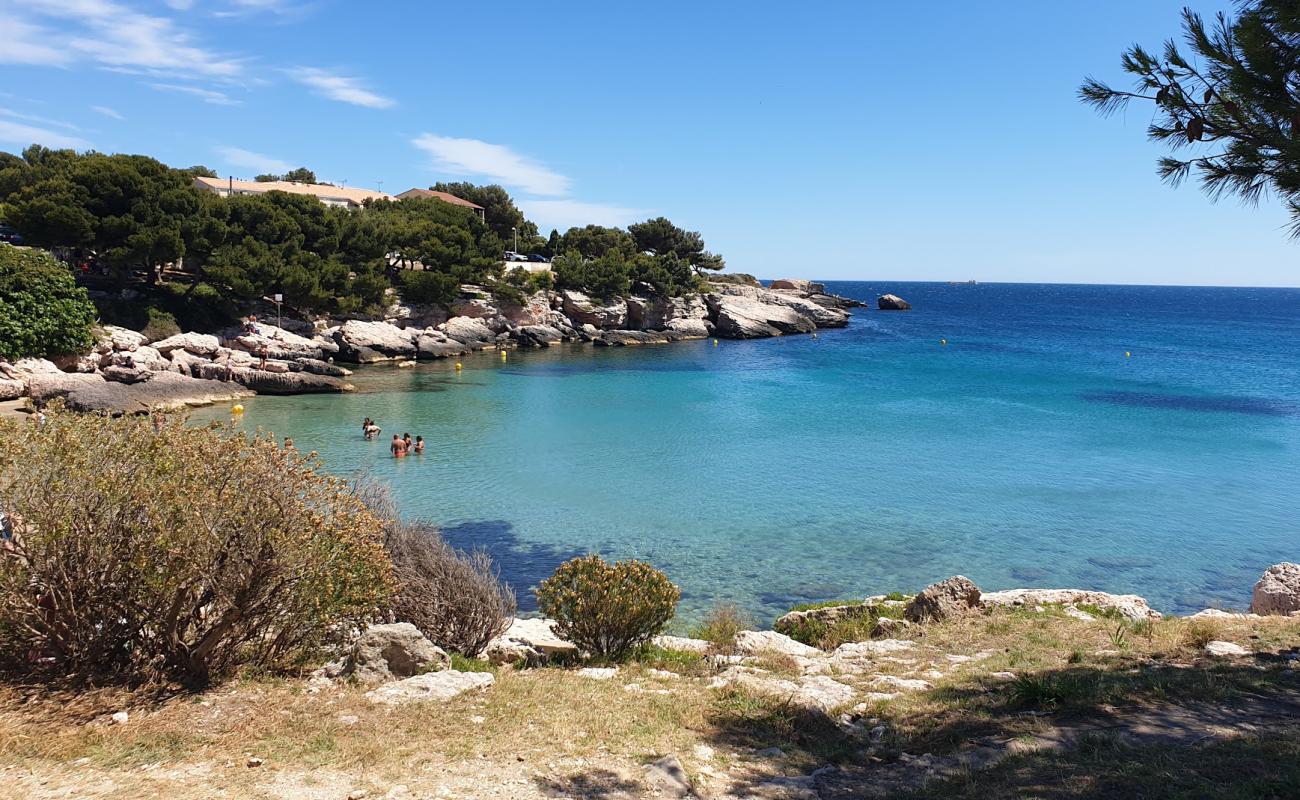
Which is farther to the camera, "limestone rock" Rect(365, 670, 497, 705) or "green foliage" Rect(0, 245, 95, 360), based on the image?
"green foliage" Rect(0, 245, 95, 360)

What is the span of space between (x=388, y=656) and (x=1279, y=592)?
1397cm

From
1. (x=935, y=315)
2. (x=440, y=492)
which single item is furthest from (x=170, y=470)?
(x=935, y=315)

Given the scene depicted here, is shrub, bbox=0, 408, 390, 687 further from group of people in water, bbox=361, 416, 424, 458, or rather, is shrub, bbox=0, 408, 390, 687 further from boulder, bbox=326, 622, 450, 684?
group of people in water, bbox=361, 416, 424, 458


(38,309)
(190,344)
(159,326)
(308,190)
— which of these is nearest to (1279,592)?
(38,309)

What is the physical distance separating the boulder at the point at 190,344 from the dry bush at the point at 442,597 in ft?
116

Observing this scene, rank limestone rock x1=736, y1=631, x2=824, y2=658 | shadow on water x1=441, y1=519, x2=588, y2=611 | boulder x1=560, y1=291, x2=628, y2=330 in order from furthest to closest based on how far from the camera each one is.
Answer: boulder x1=560, y1=291, x2=628, y2=330, shadow on water x1=441, y1=519, x2=588, y2=611, limestone rock x1=736, y1=631, x2=824, y2=658

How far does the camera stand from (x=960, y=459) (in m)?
28.3

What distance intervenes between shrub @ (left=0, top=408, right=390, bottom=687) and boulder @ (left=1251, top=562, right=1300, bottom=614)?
1440 centimetres

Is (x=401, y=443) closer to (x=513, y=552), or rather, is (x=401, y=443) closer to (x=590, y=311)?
(x=513, y=552)

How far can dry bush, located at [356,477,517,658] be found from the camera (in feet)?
33.2

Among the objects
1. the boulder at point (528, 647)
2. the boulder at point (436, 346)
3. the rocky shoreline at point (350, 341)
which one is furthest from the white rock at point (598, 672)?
the boulder at point (436, 346)

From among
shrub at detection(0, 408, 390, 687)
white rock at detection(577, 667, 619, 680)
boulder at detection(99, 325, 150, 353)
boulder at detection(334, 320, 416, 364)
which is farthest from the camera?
boulder at detection(334, 320, 416, 364)

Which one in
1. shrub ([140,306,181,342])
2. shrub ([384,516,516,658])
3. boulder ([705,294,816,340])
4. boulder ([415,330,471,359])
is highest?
boulder ([705,294,816,340])

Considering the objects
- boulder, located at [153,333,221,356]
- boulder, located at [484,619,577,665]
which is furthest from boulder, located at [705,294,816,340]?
boulder, located at [484,619,577,665]
